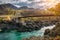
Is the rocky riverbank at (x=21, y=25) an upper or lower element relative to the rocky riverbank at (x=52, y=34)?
upper

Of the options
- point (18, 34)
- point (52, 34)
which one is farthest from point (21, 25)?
point (52, 34)

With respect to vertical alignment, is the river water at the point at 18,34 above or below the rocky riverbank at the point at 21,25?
below

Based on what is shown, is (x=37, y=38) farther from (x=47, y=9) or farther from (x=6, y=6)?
(x=6, y=6)

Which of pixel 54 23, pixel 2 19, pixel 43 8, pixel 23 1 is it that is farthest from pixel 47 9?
pixel 2 19

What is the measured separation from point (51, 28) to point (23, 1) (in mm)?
691

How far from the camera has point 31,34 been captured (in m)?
2.62

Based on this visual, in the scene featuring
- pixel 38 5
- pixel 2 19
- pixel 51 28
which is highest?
pixel 38 5

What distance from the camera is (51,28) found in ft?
8.57

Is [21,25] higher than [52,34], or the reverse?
[21,25]

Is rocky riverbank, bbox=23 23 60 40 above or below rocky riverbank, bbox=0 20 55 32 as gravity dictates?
below

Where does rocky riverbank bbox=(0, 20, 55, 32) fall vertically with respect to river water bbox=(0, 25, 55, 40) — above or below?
above

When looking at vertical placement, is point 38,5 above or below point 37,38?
above

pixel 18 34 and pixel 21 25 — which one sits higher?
pixel 21 25

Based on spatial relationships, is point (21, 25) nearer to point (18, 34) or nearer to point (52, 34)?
point (18, 34)
